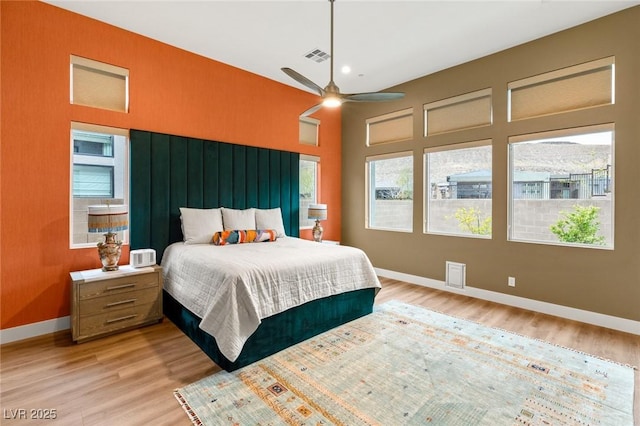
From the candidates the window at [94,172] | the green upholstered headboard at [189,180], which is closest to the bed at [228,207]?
the green upholstered headboard at [189,180]

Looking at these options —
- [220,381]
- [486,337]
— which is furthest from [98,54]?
[486,337]

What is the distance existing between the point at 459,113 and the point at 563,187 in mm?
1637

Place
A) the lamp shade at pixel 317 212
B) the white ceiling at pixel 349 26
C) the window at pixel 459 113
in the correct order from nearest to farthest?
1. the white ceiling at pixel 349 26
2. the window at pixel 459 113
3. the lamp shade at pixel 317 212

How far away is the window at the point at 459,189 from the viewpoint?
4211mm

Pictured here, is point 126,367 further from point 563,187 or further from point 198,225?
point 563,187

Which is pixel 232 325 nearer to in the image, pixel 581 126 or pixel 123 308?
pixel 123 308

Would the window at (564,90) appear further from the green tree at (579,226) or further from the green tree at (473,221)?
the green tree at (473,221)

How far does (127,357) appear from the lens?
8.34 feet

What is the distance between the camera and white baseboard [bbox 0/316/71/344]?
2816 millimetres

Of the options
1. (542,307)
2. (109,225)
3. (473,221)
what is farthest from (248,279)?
(542,307)

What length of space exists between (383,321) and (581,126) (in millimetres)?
3080

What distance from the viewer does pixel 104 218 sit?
9.50ft

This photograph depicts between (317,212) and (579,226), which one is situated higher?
(317,212)

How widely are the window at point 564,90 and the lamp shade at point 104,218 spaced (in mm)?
4725
